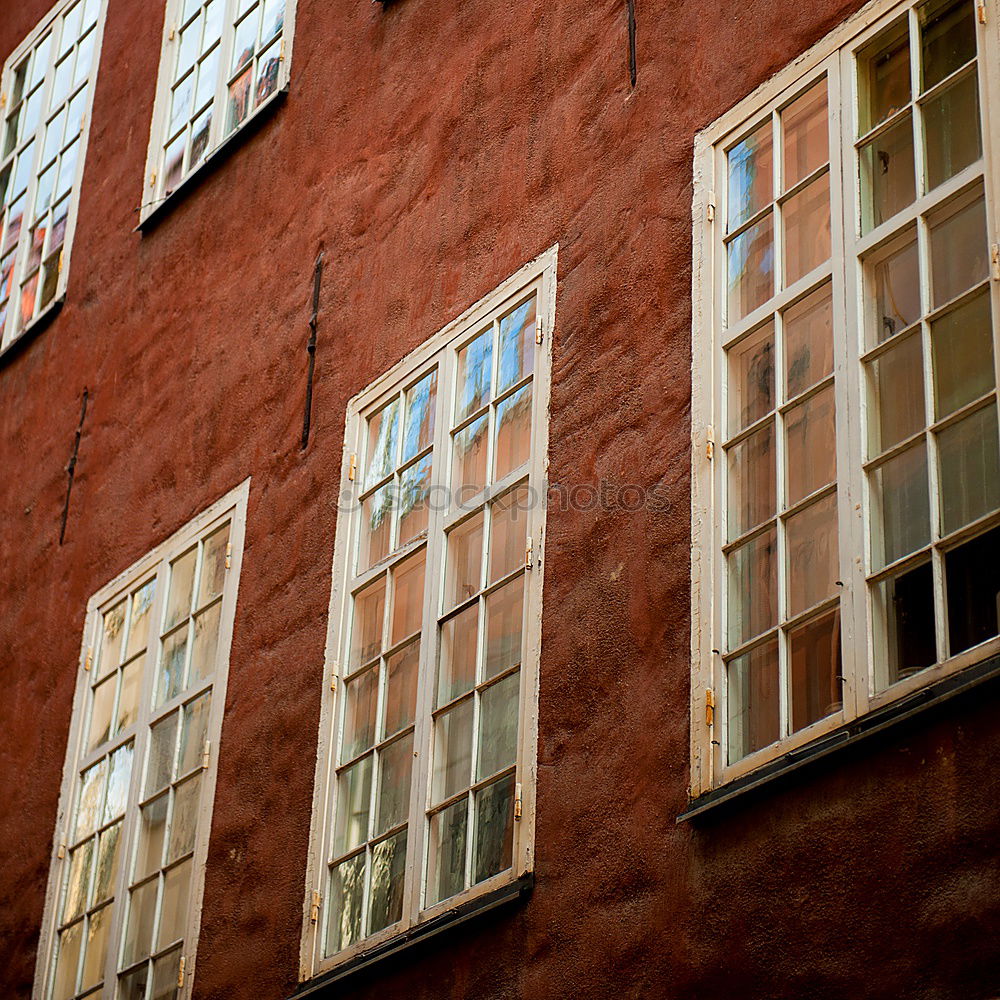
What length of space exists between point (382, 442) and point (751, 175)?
6.96ft

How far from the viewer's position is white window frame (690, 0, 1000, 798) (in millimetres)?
5371

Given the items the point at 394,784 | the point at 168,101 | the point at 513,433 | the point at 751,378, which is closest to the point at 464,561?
the point at 513,433

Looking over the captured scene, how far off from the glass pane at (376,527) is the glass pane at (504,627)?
87cm

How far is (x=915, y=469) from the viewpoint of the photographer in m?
5.42

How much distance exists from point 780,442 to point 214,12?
19.5 feet

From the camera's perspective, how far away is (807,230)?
245 inches

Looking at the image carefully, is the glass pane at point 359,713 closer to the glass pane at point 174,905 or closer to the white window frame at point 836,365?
the glass pane at point 174,905

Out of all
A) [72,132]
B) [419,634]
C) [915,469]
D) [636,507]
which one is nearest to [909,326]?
[915,469]

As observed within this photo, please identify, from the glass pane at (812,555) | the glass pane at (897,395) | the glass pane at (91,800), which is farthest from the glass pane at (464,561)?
the glass pane at (91,800)

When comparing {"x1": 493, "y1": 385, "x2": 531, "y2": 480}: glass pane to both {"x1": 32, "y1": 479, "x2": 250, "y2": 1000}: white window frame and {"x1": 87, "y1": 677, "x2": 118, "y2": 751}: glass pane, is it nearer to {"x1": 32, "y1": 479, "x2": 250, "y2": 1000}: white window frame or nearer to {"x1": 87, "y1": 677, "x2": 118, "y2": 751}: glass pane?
{"x1": 32, "y1": 479, "x2": 250, "y2": 1000}: white window frame

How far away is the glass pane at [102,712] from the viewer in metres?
9.12

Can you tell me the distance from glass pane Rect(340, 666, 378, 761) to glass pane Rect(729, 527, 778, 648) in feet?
6.22

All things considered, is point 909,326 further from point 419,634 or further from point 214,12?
point 214,12

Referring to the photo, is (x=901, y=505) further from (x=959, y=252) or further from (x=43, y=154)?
(x=43, y=154)
